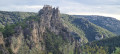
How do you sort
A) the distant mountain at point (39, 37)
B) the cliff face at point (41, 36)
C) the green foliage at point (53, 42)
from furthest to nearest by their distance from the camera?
the green foliage at point (53, 42)
the cliff face at point (41, 36)
the distant mountain at point (39, 37)

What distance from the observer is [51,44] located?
154 meters

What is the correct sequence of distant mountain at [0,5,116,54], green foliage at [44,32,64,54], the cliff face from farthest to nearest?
green foliage at [44,32,64,54], the cliff face, distant mountain at [0,5,116,54]

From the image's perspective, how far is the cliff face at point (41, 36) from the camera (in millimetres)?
116938

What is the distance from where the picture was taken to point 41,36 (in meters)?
154

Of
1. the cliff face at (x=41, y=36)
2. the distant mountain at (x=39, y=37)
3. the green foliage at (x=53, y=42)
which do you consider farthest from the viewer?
the green foliage at (x=53, y=42)

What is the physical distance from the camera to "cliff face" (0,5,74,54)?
117 meters

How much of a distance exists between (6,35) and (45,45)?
3417 centimetres

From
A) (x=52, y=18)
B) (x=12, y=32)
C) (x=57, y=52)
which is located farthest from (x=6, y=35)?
(x=52, y=18)

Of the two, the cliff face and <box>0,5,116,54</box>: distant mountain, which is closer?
<box>0,5,116,54</box>: distant mountain

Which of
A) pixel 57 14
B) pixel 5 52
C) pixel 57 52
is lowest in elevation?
pixel 57 52

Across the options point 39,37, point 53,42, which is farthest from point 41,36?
point 53,42

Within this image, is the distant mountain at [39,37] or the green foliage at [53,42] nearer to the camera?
the distant mountain at [39,37]

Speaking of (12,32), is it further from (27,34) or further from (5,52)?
(5,52)

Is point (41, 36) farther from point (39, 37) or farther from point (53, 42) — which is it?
point (53, 42)
